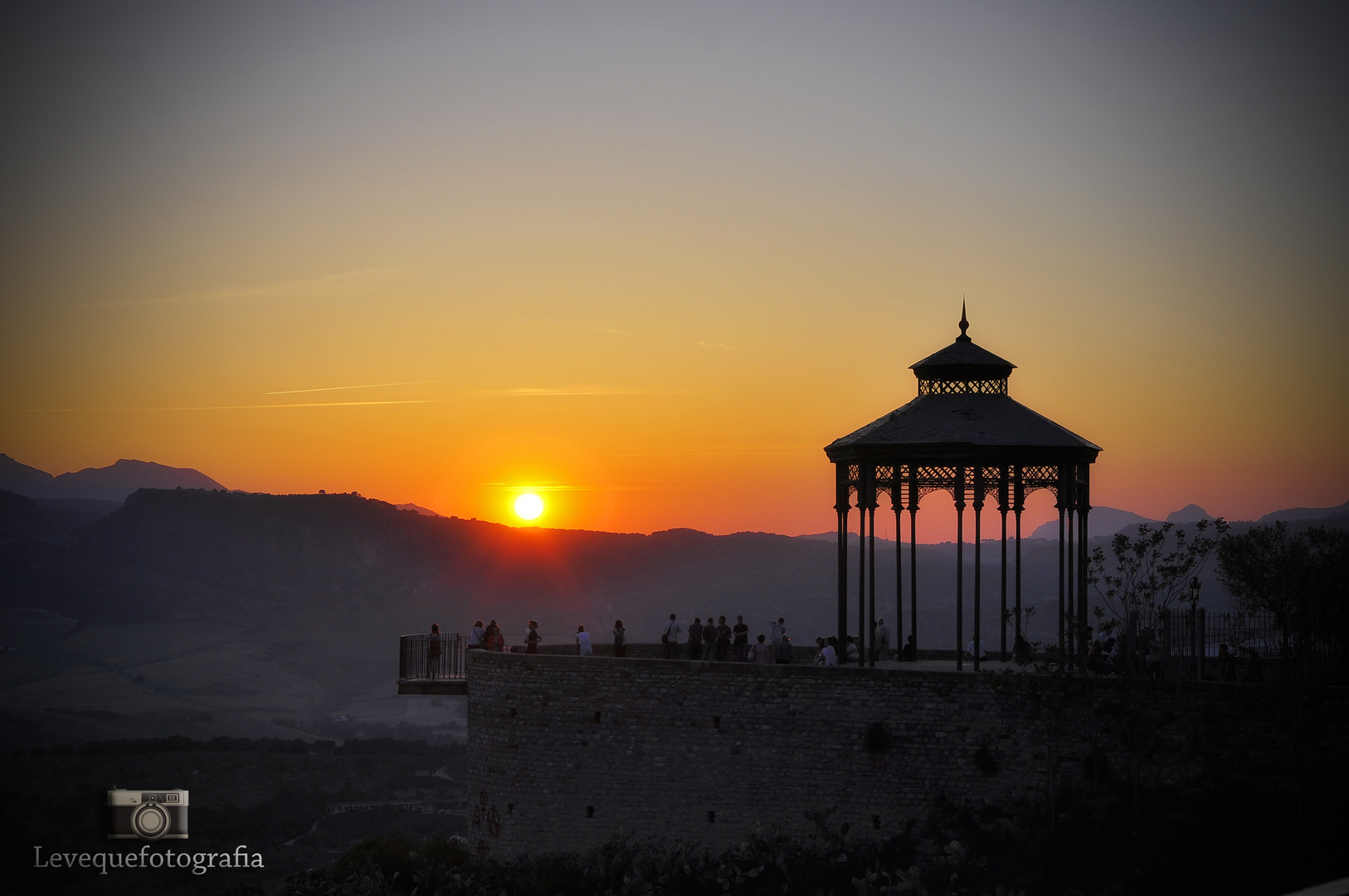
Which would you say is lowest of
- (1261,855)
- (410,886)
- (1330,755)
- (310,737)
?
(310,737)

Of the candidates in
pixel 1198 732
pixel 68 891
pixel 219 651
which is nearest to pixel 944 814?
pixel 1198 732

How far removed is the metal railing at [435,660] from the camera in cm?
3125

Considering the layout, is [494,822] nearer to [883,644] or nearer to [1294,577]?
[883,644]

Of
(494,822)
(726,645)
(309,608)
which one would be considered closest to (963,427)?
(726,645)

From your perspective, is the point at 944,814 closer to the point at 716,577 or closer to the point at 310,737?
the point at 310,737

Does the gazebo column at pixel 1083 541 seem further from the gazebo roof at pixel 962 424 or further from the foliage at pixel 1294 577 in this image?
the foliage at pixel 1294 577

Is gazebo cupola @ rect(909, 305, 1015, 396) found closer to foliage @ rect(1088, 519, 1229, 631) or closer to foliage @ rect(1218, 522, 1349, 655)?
foliage @ rect(1088, 519, 1229, 631)

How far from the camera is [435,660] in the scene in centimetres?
3130

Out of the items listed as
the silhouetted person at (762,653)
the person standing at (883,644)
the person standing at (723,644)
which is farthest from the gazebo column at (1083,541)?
the person standing at (723,644)

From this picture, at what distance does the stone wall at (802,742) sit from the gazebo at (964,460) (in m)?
1.49

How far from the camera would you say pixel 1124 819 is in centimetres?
2216

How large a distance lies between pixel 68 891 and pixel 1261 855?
53.5 m

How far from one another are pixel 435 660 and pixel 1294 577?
1917cm

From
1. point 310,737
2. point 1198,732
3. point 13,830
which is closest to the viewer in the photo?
point 1198,732
